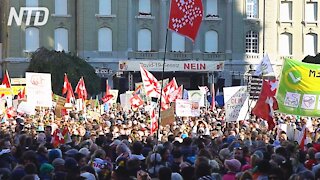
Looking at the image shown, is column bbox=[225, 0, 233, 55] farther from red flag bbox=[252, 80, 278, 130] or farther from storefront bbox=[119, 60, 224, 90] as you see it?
red flag bbox=[252, 80, 278, 130]

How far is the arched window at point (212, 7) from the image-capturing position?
70375mm

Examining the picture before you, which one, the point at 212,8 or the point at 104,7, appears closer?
the point at 104,7

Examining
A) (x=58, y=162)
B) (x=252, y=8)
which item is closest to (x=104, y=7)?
(x=252, y=8)

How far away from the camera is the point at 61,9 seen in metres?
68.6

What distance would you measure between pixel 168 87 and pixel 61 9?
3815 centimetres

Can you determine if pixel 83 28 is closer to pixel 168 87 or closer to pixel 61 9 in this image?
pixel 61 9

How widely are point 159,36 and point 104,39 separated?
4.59 m

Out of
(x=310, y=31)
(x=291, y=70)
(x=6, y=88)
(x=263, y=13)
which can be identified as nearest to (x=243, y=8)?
(x=263, y=13)

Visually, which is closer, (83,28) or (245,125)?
(245,125)

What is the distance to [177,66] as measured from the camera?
213ft

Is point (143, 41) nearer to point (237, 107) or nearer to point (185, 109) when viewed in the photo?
point (185, 109)

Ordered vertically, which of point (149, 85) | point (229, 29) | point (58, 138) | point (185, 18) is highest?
point (229, 29)

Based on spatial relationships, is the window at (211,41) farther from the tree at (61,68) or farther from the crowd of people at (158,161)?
the crowd of people at (158,161)

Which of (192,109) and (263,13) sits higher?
(263,13)
